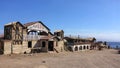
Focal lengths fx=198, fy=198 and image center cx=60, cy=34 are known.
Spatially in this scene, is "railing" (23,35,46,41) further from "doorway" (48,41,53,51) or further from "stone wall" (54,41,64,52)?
"stone wall" (54,41,64,52)

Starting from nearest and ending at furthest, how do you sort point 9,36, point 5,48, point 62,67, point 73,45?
1. point 62,67
2. point 5,48
3. point 9,36
4. point 73,45

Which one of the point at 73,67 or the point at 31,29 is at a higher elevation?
the point at 31,29

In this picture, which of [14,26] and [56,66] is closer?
[56,66]

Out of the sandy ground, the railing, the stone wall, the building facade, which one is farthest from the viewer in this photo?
the stone wall

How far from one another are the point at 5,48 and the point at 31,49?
23.2ft

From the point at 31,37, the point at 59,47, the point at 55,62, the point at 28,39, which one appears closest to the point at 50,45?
the point at 59,47

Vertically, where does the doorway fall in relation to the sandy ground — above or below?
above

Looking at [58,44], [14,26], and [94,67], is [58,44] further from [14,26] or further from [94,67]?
[94,67]

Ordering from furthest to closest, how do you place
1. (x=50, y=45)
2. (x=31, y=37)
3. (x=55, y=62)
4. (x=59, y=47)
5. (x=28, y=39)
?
(x=59, y=47), (x=50, y=45), (x=31, y=37), (x=28, y=39), (x=55, y=62)

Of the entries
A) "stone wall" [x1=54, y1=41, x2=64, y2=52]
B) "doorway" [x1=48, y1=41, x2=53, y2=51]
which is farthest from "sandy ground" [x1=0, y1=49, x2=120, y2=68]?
"stone wall" [x1=54, y1=41, x2=64, y2=52]

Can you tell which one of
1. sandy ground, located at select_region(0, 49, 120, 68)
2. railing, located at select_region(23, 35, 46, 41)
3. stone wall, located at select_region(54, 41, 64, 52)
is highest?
railing, located at select_region(23, 35, 46, 41)

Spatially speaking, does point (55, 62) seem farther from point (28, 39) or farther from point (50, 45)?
point (50, 45)

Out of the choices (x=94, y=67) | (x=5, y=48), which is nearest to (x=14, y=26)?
(x=5, y=48)

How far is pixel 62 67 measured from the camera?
27766 mm
